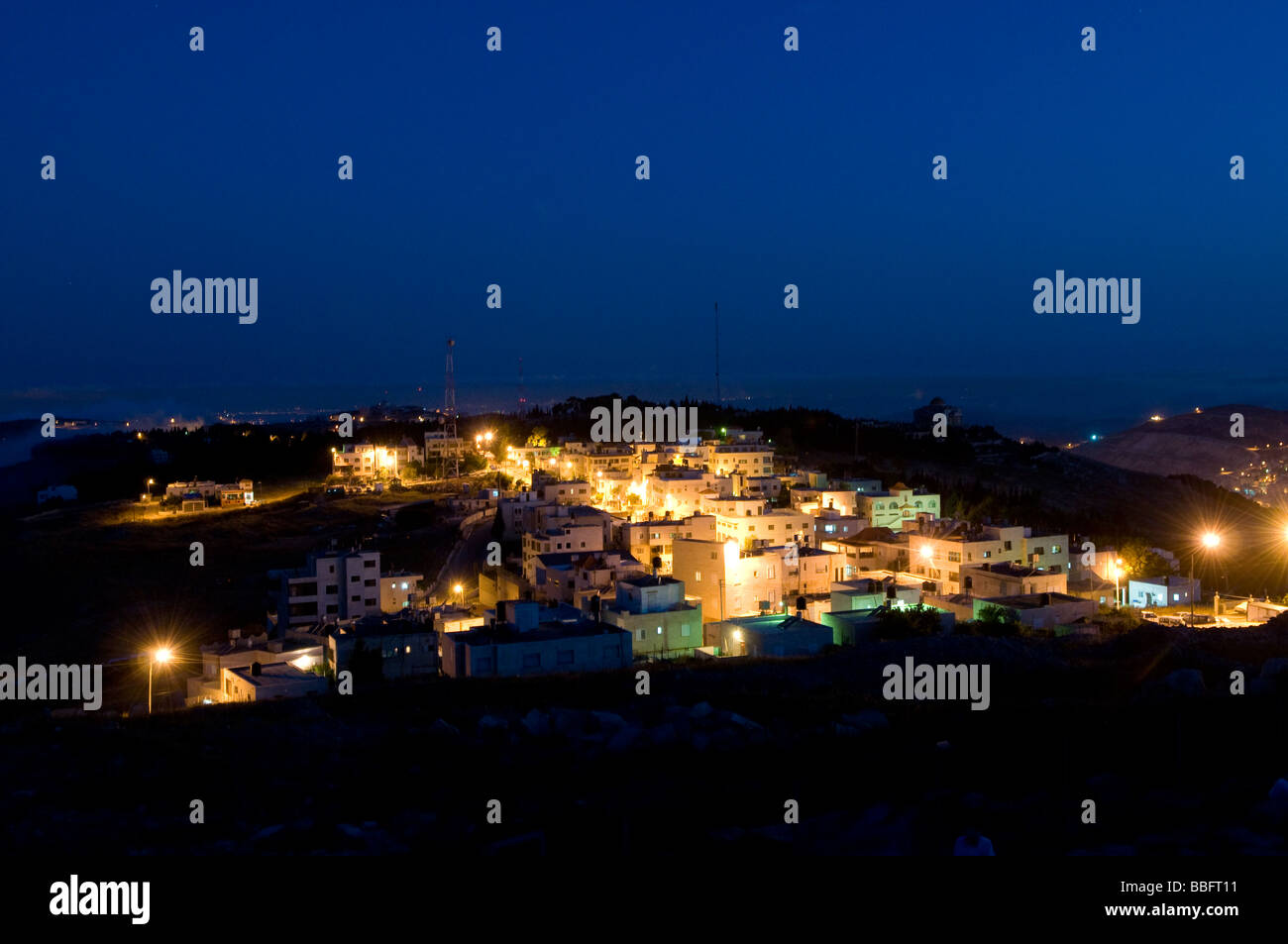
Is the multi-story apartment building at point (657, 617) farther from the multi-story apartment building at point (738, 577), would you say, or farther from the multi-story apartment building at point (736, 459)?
the multi-story apartment building at point (736, 459)

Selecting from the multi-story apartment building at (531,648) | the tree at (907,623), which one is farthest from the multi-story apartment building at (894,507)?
the multi-story apartment building at (531,648)

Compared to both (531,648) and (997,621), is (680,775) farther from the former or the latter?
(997,621)

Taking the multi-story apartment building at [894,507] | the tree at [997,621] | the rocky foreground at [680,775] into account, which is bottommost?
the tree at [997,621]

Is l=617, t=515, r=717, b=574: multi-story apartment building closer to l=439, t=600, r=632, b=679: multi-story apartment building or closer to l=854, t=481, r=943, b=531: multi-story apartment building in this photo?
l=854, t=481, r=943, b=531: multi-story apartment building

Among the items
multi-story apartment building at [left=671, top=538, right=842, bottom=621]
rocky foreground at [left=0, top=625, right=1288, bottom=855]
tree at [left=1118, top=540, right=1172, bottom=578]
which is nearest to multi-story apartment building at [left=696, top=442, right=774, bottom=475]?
tree at [left=1118, top=540, right=1172, bottom=578]

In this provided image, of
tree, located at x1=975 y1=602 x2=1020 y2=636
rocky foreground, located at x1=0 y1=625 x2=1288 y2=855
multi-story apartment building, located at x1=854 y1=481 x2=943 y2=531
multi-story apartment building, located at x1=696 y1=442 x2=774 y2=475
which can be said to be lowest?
tree, located at x1=975 y1=602 x2=1020 y2=636

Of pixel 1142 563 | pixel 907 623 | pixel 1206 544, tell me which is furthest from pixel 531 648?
pixel 1206 544
